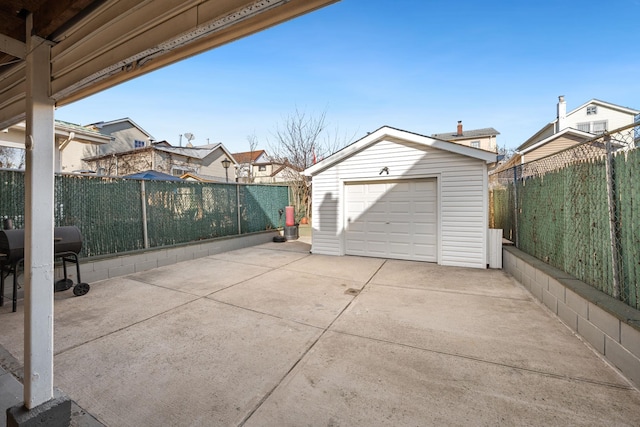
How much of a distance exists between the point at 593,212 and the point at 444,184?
130 inches

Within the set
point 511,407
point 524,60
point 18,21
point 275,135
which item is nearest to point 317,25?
point 18,21

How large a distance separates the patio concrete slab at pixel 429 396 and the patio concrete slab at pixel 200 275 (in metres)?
2.86

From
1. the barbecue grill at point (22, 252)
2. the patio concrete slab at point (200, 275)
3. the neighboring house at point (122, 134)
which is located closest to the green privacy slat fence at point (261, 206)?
the patio concrete slab at point (200, 275)

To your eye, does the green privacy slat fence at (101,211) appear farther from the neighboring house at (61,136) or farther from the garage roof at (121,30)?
the garage roof at (121,30)

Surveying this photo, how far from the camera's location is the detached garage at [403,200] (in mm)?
5973

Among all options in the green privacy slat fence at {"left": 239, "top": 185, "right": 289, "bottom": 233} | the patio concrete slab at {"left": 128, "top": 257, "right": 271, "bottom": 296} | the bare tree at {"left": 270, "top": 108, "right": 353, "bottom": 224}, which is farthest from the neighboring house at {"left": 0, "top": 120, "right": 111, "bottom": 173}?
the bare tree at {"left": 270, "top": 108, "right": 353, "bottom": 224}

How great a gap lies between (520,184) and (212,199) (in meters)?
7.56

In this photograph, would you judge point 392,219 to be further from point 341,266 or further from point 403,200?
point 341,266

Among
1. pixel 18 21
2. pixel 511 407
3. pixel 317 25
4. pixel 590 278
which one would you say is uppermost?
pixel 317 25

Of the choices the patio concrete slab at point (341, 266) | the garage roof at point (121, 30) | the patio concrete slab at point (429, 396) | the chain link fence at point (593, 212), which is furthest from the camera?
the patio concrete slab at point (341, 266)

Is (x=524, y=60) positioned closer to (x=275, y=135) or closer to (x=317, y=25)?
(x=317, y=25)

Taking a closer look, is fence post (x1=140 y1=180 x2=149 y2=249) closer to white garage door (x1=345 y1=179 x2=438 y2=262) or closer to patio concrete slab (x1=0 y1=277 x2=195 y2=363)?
patio concrete slab (x1=0 y1=277 x2=195 y2=363)

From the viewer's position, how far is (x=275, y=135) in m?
15.1

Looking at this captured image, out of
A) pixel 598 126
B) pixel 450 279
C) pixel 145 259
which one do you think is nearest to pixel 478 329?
pixel 450 279
